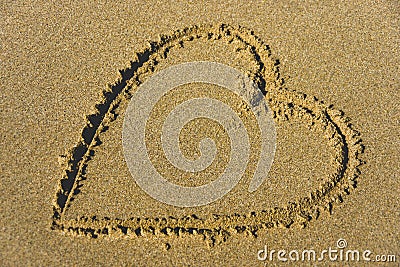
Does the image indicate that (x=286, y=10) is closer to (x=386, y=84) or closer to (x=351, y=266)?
(x=386, y=84)

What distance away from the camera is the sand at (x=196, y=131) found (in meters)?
2.39

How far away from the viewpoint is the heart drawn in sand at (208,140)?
2.43m

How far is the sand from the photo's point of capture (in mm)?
2389

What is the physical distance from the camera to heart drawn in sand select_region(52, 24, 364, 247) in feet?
7.98

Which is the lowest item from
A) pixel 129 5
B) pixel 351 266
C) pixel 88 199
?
pixel 351 266

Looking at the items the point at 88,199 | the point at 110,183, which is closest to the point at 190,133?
the point at 110,183

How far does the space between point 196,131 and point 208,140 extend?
11 cm

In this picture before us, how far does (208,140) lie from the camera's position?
2.69 m

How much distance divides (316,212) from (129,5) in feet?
6.79

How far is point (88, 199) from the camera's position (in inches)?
98.3

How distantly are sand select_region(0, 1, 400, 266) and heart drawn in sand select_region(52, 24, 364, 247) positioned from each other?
0.01 m

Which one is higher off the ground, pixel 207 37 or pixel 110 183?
pixel 207 37

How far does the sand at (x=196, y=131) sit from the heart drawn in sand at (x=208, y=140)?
0.04 ft

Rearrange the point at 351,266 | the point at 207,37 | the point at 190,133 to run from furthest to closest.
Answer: the point at 207,37
the point at 190,133
the point at 351,266
